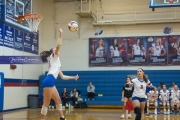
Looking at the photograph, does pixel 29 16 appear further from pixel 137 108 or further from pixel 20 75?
pixel 137 108

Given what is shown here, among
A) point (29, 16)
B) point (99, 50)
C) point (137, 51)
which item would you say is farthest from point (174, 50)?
point (29, 16)

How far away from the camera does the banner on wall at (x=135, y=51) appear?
745 inches

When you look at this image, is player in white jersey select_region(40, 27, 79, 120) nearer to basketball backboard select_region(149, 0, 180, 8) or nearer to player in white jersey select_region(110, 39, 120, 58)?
basketball backboard select_region(149, 0, 180, 8)

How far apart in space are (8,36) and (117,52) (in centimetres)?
747

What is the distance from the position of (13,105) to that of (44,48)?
5.74 m

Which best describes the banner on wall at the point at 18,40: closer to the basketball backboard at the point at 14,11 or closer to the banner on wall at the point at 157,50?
the basketball backboard at the point at 14,11

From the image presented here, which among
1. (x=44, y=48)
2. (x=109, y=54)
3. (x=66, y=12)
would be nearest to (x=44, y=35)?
(x=44, y=48)

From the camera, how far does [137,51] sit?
19391mm

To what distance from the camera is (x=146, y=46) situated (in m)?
19.3

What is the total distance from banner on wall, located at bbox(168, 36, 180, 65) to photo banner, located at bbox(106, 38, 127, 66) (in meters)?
2.97

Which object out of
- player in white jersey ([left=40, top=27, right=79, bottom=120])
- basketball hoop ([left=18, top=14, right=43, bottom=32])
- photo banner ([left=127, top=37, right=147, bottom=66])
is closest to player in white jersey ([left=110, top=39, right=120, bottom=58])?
photo banner ([left=127, top=37, right=147, bottom=66])

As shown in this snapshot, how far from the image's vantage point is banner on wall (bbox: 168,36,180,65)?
1877cm

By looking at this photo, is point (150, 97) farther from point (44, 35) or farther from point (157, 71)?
point (44, 35)

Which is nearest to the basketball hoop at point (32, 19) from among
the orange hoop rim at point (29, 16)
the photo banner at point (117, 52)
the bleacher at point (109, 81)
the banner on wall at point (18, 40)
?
the orange hoop rim at point (29, 16)
